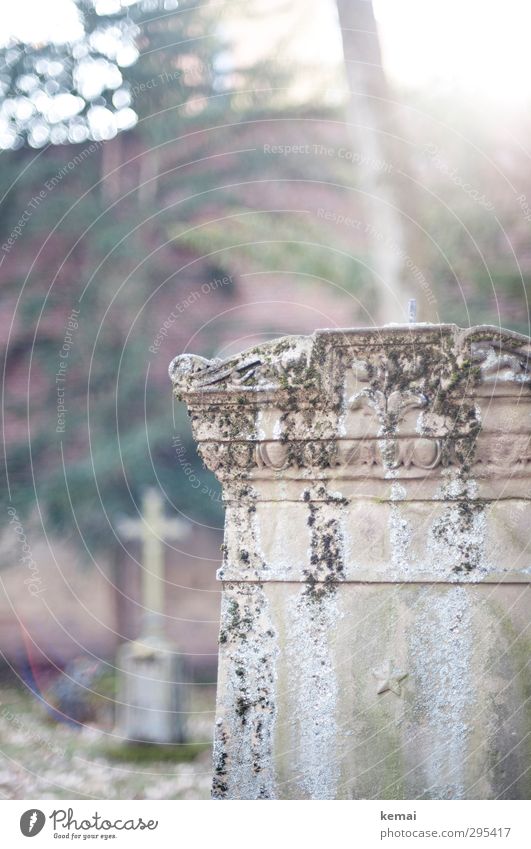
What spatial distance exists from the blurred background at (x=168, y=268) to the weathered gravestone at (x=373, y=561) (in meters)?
2.90

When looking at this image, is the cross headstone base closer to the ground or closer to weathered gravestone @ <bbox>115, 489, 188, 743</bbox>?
weathered gravestone @ <bbox>115, 489, 188, 743</bbox>

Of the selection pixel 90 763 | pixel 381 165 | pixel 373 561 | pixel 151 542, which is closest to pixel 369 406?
pixel 373 561

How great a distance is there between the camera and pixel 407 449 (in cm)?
257

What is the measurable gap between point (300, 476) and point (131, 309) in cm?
613

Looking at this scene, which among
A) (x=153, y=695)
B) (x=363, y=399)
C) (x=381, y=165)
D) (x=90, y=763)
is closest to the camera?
(x=363, y=399)

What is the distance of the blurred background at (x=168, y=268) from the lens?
20.5ft

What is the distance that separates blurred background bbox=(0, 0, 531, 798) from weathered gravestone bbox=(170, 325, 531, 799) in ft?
9.51

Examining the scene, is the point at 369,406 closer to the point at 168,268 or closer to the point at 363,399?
the point at 363,399

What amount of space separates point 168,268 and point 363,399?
6009 millimetres

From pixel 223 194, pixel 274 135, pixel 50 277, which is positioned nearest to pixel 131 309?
pixel 50 277

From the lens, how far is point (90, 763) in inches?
289

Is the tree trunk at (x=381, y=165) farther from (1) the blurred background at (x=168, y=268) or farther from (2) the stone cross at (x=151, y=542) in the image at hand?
(2) the stone cross at (x=151, y=542)

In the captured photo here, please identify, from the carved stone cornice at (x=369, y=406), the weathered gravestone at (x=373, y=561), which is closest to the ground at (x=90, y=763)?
the weathered gravestone at (x=373, y=561)

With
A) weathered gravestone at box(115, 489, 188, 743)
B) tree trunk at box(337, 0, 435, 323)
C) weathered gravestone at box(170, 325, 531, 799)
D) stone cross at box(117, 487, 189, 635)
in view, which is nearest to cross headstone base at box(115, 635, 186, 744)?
weathered gravestone at box(115, 489, 188, 743)
